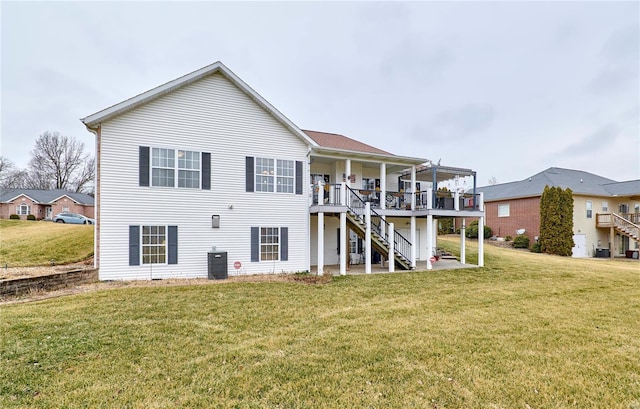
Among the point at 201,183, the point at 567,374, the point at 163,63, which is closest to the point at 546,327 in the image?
the point at 567,374

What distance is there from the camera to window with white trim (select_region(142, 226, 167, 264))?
1061 centimetres

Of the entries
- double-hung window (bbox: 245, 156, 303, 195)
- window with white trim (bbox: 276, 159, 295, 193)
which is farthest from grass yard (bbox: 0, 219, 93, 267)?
window with white trim (bbox: 276, 159, 295, 193)

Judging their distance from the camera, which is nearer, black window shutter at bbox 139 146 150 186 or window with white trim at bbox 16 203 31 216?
black window shutter at bbox 139 146 150 186

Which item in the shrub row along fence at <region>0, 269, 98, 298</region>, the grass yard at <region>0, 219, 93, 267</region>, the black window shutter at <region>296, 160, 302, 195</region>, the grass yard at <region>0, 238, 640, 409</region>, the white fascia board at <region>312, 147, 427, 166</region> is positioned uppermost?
the white fascia board at <region>312, 147, 427, 166</region>

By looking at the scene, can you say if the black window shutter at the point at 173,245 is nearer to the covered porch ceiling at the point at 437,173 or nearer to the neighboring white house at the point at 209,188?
the neighboring white house at the point at 209,188

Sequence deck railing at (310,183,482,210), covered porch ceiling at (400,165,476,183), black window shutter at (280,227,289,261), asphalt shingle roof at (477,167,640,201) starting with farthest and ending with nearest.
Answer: asphalt shingle roof at (477,167,640,201) → covered porch ceiling at (400,165,476,183) → deck railing at (310,183,482,210) → black window shutter at (280,227,289,261)

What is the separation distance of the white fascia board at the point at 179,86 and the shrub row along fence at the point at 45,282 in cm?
504

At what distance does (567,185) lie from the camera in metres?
26.8

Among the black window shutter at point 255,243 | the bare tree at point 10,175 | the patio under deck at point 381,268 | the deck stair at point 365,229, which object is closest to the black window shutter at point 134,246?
the black window shutter at point 255,243

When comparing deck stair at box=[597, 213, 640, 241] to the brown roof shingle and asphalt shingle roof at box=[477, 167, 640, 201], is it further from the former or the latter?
the brown roof shingle

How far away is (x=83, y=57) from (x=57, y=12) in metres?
7.54

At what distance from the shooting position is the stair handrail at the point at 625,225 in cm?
2434

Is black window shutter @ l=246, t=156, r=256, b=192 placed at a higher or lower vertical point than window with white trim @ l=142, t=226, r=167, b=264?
higher

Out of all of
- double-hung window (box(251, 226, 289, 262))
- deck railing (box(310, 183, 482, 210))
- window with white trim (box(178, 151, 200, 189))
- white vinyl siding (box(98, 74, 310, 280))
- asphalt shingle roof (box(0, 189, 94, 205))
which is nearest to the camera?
white vinyl siding (box(98, 74, 310, 280))
